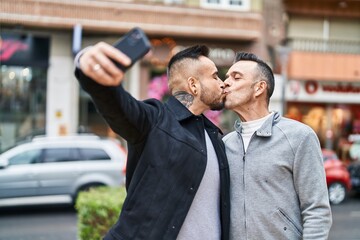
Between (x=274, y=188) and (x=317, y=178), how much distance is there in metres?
0.24

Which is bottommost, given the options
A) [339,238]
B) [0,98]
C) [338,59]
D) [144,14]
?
[339,238]

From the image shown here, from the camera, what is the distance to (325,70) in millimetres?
19406

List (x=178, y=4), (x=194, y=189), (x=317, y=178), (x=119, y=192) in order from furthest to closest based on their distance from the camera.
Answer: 1. (x=178, y=4)
2. (x=119, y=192)
3. (x=317, y=178)
4. (x=194, y=189)

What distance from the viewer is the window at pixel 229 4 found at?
17.8 m

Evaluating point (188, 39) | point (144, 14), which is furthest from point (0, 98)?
point (188, 39)

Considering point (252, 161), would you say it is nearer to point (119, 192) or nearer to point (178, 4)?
point (119, 192)

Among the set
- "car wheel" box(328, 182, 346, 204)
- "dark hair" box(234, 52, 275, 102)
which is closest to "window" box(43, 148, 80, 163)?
"car wheel" box(328, 182, 346, 204)

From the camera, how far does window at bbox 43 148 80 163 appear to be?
11.1 meters

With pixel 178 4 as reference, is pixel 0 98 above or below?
below

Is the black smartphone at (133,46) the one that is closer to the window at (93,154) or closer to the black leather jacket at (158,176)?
the black leather jacket at (158,176)

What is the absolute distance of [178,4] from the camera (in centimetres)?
1719

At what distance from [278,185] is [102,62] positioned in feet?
4.44

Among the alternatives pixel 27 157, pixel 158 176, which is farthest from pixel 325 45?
pixel 158 176

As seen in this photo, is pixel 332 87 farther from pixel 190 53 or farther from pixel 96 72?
pixel 96 72
